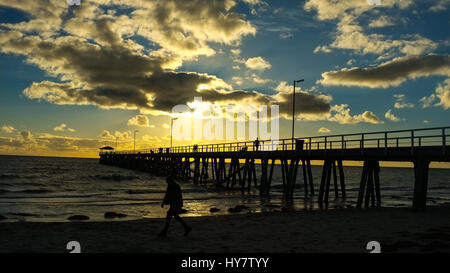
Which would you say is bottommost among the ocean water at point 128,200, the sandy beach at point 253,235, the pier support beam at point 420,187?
the ocean water at point 128,200

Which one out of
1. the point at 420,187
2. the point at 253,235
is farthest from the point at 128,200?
the point at 420,187

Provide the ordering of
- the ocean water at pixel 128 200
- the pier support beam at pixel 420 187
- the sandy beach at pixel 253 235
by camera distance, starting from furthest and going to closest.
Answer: the ocean water at pixel 128 200 < the pier support beam at pixel 420 187 < the sandy beach at pixel 253 235

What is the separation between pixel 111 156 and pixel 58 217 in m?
95.3

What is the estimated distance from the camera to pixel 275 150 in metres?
26.9

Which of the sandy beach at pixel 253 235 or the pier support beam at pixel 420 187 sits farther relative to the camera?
the pier support beam at pixel 420 187

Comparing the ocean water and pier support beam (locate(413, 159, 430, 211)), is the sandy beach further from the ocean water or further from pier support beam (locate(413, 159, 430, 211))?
the ocean water

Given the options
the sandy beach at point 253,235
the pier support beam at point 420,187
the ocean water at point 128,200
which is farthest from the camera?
the ocean water at point 128,200

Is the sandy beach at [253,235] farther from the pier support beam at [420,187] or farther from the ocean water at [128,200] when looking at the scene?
the ocean water at [128,200]

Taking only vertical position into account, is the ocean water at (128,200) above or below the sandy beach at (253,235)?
below

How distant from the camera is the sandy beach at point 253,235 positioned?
27.0 feet

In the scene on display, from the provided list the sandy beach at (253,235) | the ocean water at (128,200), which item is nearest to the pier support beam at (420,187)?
the sandy beach at (253,235)

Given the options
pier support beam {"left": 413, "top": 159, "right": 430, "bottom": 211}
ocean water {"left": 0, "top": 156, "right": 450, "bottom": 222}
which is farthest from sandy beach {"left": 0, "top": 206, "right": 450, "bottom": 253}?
ocean water {"left": 0, "top": 156, "right": 450, "bottom": 222}
